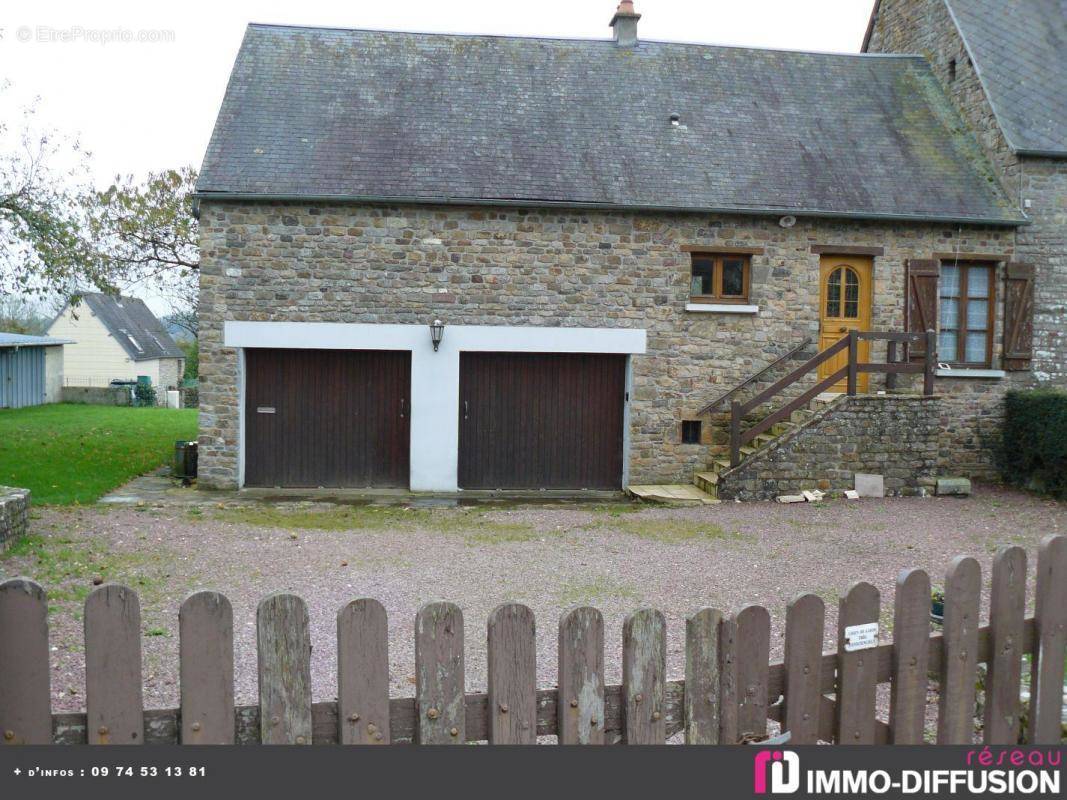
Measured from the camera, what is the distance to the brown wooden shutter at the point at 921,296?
1481 centimetres

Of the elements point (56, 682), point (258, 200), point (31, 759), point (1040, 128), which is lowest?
point (56, 682)

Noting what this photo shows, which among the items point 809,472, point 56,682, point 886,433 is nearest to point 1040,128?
point 886,433

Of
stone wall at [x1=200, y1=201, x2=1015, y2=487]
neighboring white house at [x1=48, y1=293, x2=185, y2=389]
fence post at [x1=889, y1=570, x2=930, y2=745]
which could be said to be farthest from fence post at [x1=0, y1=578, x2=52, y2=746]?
neighboring white house at [x1=48, y1=293, x2=185, y2=389]

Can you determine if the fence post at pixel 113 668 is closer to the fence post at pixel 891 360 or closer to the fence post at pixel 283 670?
the fence post at pixel 283 670

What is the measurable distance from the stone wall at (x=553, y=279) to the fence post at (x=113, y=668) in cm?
1175

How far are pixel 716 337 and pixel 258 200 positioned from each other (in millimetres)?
7157

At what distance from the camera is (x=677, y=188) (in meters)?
14.6

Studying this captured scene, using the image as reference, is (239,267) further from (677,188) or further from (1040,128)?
(1040,128)

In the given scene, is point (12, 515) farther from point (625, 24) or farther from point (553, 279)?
point (625, 24)

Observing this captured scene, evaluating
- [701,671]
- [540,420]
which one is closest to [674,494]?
[540,420]

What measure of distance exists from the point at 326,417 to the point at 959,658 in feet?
39.5

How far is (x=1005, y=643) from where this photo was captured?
363 cm

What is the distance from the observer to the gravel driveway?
6715 millimetres

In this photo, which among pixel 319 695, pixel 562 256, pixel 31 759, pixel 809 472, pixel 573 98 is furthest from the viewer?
pixel 573 98
